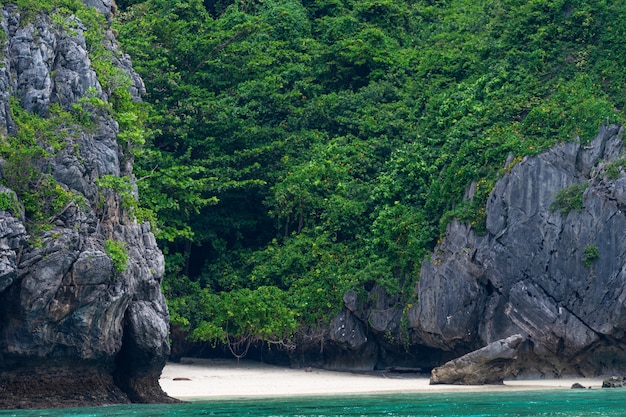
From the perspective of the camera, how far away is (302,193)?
32.6m

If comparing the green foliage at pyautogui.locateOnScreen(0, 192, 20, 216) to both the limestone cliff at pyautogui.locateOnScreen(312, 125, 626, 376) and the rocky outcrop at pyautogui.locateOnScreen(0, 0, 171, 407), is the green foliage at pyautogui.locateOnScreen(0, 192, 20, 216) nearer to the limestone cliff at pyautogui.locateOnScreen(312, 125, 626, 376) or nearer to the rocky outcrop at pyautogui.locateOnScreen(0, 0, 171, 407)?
the rocky outcrop at pyautogui.locateOnScreen(0, 0, 171, 407)

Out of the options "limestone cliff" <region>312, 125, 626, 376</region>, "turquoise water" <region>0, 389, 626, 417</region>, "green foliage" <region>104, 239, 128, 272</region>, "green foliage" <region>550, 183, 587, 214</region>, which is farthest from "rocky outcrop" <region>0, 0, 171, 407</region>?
"green foliage" <region>550, 183, 587, 214</region>

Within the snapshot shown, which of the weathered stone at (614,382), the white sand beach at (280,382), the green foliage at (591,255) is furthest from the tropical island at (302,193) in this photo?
the weathered stone at (614,382)

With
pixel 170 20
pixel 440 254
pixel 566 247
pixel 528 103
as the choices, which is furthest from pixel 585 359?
pixel 170 20

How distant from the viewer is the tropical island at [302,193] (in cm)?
2339

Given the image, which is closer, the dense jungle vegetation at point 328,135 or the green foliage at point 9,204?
the green foliage at point 9,204

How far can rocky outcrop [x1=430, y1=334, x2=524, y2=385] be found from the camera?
2712 cm

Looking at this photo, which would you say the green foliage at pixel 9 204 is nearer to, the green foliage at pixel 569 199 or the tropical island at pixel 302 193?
the tropical island at pixel 302 193

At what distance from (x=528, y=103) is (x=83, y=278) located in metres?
15.4

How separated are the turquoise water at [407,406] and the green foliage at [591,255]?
3667mm

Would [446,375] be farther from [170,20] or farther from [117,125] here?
[170,20]

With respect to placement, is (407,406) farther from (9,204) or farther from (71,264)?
(9,204)

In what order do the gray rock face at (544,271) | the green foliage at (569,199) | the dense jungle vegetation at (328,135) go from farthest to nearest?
the dense jungle vegetation at (328,135) < the green foliage at (569,199) < the gray rock face at (544,271)

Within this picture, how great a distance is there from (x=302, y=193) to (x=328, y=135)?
416cm
